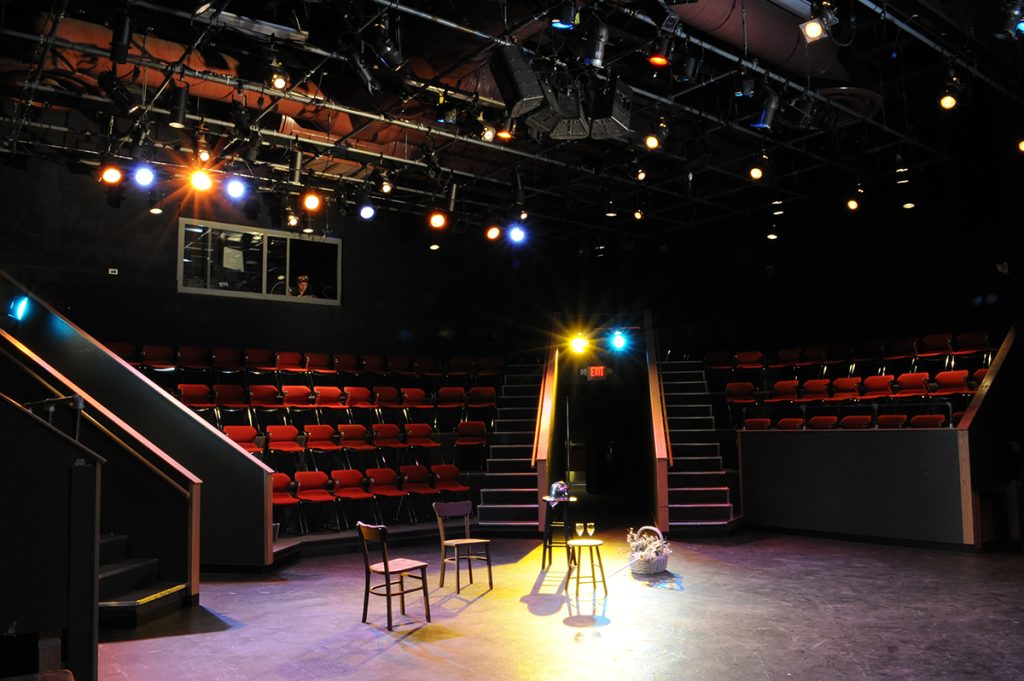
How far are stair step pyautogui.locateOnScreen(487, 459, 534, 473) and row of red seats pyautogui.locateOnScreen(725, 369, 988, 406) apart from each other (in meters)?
3.41

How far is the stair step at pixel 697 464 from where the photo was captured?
428 inches

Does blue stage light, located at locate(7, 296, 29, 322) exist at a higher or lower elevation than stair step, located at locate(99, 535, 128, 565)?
higher

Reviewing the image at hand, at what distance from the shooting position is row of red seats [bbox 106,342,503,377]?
10.7 m

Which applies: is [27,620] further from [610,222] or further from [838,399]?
[610,222]

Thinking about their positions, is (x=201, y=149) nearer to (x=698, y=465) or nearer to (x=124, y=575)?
(x=124, y=575)

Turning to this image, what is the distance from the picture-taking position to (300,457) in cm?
1027

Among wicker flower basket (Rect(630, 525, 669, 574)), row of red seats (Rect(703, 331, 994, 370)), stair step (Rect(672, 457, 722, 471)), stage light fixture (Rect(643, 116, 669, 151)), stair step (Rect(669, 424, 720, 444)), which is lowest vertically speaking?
wicker flower basket (Rect(630, 525, 669, 574))

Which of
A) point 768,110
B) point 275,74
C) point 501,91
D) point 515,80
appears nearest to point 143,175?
point 275,74

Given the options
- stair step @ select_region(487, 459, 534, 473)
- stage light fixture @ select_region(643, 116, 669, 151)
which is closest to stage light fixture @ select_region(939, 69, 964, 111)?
stage light fixture @ select_region(643, 116, 669, 151)

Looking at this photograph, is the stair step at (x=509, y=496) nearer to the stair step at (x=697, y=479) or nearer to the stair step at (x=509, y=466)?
the stair step at (x=509, y=466)

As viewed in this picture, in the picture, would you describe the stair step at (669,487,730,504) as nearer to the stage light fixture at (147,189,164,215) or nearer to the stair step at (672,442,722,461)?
the stair step at (672,442,722,461)

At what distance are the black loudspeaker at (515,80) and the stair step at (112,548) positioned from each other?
4.87 m

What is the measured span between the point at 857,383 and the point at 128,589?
30.7 feet

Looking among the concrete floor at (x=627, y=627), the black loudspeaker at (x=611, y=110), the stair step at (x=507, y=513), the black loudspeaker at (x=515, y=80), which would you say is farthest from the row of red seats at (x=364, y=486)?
the black loudspeaker at (x=611, y=110)
